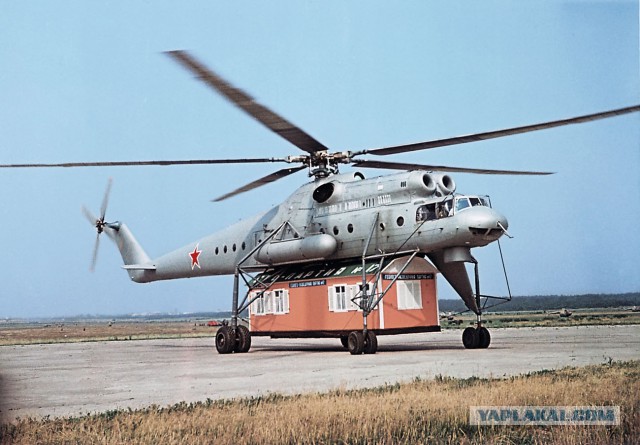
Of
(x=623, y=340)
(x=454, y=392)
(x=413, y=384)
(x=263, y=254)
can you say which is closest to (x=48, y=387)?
(x=413, y=384)

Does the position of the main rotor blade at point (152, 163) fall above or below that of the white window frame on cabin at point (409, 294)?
above

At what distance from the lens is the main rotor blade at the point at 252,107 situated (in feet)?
34.3

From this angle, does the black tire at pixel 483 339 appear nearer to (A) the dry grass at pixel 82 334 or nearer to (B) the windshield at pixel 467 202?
(B) the windshield at pixel 467 202

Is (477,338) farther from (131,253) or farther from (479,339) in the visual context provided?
(131,253)

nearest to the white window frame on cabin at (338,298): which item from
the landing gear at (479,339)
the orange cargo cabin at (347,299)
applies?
the orange cargo cabin at (347,299)

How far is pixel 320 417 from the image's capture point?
713cm

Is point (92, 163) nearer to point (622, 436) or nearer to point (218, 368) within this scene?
point (218, 368)

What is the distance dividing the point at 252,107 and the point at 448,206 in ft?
21.4

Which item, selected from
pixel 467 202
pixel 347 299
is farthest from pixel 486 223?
pixel 347 299

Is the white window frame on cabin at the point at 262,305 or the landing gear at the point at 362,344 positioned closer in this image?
the landing gear at the point at 362,344

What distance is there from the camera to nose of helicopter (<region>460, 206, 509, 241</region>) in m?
17.2

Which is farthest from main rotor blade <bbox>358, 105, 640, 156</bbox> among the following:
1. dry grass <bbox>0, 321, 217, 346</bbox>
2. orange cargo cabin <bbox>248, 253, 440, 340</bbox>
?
dry grass <bbox>0, 321, 217, 346</bbox>

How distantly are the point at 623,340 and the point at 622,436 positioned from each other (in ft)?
50.6

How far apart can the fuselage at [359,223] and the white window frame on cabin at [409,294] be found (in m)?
1.16
